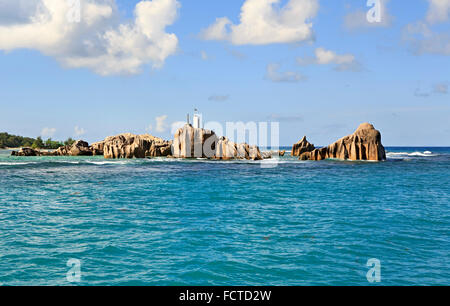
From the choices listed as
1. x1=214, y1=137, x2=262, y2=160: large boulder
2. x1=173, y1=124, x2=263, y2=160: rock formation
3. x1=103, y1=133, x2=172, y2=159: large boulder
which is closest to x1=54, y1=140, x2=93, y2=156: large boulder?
x1=103, y1=133, x2=172, y2=159: large boulder

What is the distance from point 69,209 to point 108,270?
48.2 ft

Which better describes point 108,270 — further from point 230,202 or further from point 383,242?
point 230,202

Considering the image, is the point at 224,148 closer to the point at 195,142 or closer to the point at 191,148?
the point at 195,142

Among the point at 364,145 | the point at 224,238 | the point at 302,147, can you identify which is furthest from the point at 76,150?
the point at 224,238

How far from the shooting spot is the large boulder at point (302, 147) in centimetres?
12357

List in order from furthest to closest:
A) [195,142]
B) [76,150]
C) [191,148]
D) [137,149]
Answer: [76,150], [137,149], [191,148], [195,142]

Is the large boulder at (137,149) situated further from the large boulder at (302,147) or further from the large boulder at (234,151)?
the large boulder at (302,147)

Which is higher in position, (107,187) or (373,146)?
(373,146)

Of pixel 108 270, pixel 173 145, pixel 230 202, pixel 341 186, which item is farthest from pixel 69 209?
pixel 173 145

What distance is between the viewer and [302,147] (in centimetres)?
12425

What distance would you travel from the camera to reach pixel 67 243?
1656 cm

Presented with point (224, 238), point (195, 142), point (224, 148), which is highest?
point (195, 142)

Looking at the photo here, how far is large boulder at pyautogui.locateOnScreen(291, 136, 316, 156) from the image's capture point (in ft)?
405

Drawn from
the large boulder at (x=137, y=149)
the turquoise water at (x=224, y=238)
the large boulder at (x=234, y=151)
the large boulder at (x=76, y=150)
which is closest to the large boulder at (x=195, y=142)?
the large boulder at (x=234, y=151)
